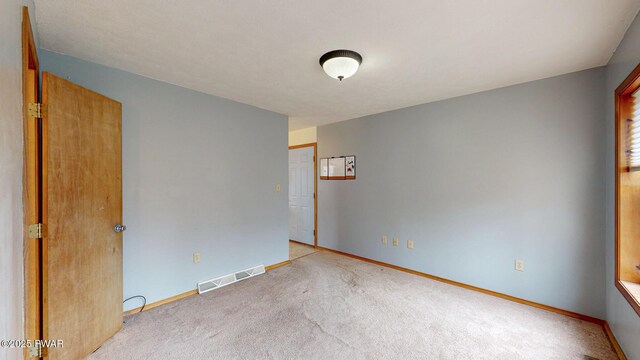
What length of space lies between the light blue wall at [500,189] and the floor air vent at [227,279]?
175 centimetres

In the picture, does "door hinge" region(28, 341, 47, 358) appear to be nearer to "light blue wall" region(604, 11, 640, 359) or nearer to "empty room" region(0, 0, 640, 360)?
"empty room" region(0, 0, 640, 360)

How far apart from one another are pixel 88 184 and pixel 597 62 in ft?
14.1

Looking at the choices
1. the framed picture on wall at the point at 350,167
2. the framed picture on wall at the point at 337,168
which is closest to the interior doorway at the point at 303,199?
the framed picture on wall at the point at 337,168

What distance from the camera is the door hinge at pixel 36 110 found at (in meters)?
1.49

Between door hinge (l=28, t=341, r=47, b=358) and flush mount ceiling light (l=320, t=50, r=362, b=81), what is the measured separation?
8.53ft

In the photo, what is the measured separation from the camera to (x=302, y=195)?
5.04 metres

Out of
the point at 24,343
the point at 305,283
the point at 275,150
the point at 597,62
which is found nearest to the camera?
the point at 24,343

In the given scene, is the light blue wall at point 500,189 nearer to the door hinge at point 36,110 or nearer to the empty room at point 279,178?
the empty room at point 279,178

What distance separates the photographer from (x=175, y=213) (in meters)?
2.66

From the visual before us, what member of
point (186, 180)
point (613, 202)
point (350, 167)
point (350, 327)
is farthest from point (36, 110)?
point (613, 202)

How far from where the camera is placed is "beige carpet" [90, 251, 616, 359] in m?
1.84

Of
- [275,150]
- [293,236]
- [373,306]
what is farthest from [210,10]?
[293,236]

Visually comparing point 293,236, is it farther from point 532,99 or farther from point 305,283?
point 532,99

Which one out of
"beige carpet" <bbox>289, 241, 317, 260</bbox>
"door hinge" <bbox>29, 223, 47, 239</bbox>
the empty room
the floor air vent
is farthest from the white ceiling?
"beige carpet" <bbox>289, 241, 317, 260</bbox>
